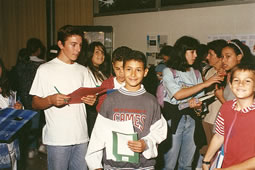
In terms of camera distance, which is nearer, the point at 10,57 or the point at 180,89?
the point at 180,89

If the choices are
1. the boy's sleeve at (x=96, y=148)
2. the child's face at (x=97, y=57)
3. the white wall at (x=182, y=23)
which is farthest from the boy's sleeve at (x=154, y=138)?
the white wall at (x=182, y=23)

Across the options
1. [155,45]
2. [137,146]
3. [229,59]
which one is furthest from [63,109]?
[155,45]

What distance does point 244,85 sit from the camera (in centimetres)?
169

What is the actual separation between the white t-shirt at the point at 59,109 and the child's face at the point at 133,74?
516 mm

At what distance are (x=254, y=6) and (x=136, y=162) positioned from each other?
3000 mm

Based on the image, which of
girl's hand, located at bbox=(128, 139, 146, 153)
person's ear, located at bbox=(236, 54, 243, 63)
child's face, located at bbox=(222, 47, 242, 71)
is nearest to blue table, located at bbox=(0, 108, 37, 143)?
girl's hand, located at bbox=(128, 139, 146, 153)

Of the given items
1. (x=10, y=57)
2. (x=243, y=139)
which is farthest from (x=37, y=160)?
(x=10, y=57)

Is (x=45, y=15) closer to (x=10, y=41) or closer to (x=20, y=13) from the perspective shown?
(x=20, y=13)

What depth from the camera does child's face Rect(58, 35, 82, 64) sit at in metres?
2.18

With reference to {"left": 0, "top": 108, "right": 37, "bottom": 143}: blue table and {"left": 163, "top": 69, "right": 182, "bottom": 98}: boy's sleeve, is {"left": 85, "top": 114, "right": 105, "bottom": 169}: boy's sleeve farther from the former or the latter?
{"left": 163, "top": 69, "right": 182, "bottom": 98}: boy's sleeve

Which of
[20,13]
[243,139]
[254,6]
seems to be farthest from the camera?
[20,13]

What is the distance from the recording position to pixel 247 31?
3.71 meters

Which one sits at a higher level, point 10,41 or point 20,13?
point 20,13

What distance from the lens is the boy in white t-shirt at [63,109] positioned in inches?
82.0
